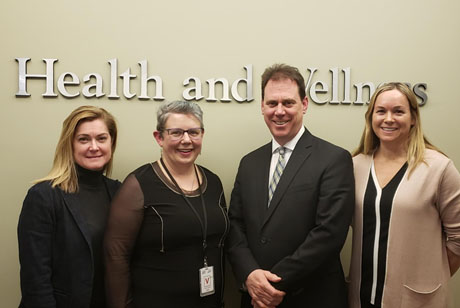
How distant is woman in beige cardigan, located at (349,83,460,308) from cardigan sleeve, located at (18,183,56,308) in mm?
1512

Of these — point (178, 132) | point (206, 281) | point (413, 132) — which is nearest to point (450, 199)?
point (413, 132)

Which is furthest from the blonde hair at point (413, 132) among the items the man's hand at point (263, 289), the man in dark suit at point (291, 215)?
the man's hand at point (263, 289)

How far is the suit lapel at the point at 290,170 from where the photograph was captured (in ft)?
5.48

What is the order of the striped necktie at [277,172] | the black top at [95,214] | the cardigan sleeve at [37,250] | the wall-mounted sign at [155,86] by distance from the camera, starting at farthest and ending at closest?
the wall-mounted sign at [155,86] → the striped necktie at [277,172] → the black top at [95,214] → the cardigan sleeve at [37,250]

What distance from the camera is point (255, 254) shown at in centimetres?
173

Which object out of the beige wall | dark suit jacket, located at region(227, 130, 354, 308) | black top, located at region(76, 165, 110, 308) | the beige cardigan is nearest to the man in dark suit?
dark suit jacket, located at region(227, 130, 354, 308)

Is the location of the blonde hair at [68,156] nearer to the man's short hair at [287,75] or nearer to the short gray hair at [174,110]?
the short gray hair at [174,110]

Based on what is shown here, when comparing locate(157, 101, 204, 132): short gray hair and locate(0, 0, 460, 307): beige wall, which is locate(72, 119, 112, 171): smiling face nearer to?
locate(157, 101, 204, 132): short gray hair

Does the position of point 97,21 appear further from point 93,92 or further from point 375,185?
point 375,185

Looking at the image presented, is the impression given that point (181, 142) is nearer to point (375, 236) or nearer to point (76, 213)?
point (76, 213)

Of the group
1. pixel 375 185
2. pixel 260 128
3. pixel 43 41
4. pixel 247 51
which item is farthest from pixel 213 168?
pixel 43 41

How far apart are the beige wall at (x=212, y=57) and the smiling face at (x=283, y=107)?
0.46 meters

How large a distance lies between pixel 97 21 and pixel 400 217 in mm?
2006

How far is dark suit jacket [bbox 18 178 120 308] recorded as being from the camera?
153 cm
